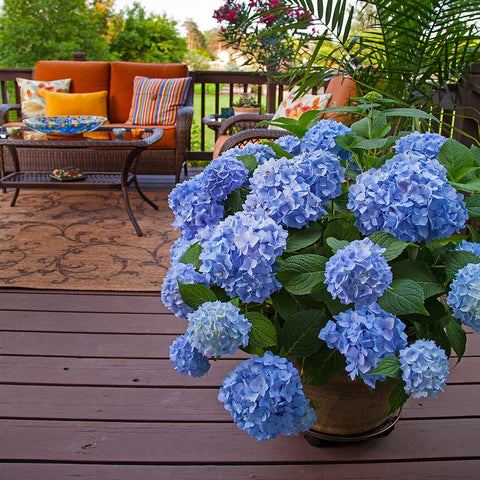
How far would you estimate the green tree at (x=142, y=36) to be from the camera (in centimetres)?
677

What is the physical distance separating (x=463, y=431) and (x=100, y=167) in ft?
10.9

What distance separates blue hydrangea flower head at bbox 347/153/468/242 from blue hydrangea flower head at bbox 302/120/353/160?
147 mm

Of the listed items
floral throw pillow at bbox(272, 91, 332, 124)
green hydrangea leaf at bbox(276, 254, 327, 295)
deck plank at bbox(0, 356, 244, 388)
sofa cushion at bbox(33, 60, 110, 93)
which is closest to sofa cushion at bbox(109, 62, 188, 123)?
sofa cushion at bbox(33, 60, 110, 93)

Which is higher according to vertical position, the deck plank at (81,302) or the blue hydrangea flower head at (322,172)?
the blue hydrangea flower head at (322,172)

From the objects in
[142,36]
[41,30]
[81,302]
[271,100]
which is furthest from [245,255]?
[142,36]

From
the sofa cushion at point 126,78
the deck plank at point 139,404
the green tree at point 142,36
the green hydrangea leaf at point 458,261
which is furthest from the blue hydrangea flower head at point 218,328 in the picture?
the green tree at point 142,36

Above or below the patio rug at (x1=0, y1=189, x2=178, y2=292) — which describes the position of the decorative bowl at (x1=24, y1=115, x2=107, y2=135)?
above

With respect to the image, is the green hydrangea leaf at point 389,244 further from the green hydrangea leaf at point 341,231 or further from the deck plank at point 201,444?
the deck plank at point 201,444

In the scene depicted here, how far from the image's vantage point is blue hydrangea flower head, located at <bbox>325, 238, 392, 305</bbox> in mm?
677

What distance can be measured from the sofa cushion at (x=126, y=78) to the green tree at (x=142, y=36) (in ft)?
7.67

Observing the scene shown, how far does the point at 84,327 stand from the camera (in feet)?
5.96

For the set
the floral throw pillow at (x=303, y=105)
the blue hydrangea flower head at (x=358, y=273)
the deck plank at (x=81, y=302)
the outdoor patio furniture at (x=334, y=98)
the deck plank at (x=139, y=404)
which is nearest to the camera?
the blue hydrangea flower head at (x=358, y=273)

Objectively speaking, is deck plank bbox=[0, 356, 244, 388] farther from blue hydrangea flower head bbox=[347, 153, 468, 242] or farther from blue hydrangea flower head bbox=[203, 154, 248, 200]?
blue hydrangea flower head bbox=[347, 153, 468, 242]

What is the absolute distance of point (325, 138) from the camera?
3.03ft
